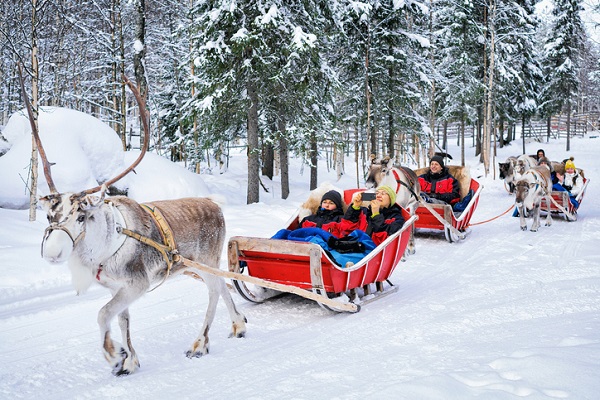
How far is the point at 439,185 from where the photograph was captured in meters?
11.2

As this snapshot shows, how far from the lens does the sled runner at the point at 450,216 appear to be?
384 inches

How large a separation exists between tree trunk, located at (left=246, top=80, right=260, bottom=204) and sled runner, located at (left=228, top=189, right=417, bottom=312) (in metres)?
8.44

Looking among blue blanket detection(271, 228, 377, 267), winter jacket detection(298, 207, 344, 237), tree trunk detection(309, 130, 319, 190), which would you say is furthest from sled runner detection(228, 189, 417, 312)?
tree trunk detection(309, 130, 319, 190)

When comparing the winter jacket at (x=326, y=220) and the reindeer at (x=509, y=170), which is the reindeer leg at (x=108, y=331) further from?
the reindeer at (x=509, y=170)

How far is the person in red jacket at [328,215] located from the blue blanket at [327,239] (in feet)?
1.74

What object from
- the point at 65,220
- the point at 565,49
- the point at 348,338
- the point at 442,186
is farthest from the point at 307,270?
the point at 565,49

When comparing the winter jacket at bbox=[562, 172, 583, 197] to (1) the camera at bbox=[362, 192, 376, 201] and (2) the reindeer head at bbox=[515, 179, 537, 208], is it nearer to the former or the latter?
(2) the reindeer head at bbox=[515, 179, 537, 208]

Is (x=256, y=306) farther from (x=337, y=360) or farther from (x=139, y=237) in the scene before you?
(x=139, y=237)

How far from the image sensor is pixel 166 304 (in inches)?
242

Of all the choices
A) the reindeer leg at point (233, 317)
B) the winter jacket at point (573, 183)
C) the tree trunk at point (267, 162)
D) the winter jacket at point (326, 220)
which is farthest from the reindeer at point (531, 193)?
the tree trunk at point (267, 162)

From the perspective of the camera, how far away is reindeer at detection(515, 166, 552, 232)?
37.6 ft

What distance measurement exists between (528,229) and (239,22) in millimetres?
8949

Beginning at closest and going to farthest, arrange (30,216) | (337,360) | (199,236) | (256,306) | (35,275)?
1. (337,360)
2. (199,236)
3. (256,306)
4. (35,275)
5. (30,216)

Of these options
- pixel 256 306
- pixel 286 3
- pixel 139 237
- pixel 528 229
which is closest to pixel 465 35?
pixel 286 3
